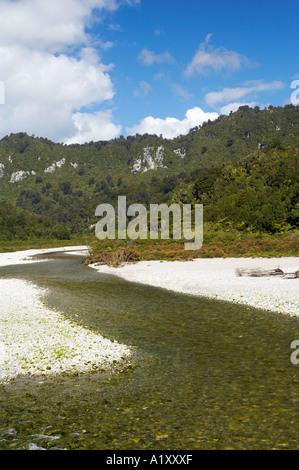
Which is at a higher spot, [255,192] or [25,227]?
[255,192]

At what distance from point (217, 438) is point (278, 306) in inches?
584

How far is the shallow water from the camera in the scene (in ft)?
28.2

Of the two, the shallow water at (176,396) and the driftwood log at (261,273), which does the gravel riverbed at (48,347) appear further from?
the driftwood log at (261,273)

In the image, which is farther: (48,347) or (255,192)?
(255,192)

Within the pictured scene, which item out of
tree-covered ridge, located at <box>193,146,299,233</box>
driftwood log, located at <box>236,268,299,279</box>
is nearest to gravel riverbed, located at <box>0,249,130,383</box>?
driftwood log, located at <box>236,268,299,279</box>

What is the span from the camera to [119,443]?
8430 millimetres

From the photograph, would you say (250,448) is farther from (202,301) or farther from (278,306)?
(202,301)

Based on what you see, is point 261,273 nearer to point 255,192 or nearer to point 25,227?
point 255,192

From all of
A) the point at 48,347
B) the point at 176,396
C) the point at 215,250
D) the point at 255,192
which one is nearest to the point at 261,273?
the point at 215,250

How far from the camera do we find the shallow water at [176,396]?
861cm

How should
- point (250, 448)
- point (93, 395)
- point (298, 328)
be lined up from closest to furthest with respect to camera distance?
point (250, 448) < point (93, 395) < point (298, 328)

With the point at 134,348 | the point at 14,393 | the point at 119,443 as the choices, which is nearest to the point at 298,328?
the point at 134,348

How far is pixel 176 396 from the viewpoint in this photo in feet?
35.7

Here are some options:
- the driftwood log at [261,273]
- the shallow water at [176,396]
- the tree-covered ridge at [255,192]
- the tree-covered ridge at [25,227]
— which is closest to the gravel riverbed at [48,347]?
the shallow water at [176,396]
